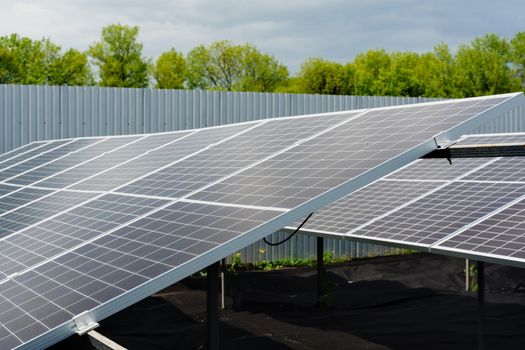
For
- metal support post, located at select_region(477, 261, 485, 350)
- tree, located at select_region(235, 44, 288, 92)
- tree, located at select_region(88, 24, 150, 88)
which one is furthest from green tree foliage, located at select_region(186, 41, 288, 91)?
metal support post, located at select_region(477, 261, 485, 350)

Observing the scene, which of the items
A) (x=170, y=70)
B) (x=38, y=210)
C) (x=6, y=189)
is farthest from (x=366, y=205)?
(x=170, y=70)

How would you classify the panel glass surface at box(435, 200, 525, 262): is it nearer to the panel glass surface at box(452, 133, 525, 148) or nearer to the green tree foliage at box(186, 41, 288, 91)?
the panel glass surface at box(452, 133, 525, 148)

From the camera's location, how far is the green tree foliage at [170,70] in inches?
3125

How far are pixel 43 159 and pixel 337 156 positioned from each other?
32.6ft

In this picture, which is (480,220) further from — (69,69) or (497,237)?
(69,69)

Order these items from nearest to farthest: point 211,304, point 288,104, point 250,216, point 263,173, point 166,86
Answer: point 250,216, point 211,304, point 263,173, point 288,104, point 166,86

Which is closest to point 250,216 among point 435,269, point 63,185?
point 63,185

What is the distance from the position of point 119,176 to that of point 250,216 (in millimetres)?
4545

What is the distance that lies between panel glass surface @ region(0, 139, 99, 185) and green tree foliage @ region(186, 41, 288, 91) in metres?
65.7

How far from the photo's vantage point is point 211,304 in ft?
21.5

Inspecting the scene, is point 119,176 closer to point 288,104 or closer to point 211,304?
point 211,304

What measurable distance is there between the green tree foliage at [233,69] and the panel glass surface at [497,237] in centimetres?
7099

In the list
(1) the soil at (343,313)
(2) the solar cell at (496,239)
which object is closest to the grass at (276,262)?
(1) the soil at (343,313)

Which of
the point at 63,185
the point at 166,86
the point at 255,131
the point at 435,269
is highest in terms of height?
the point at 166,86
